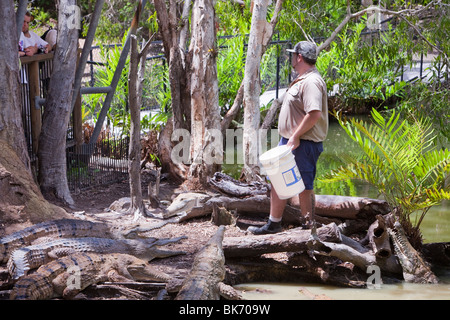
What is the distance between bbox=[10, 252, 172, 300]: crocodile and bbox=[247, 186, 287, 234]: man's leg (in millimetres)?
1413

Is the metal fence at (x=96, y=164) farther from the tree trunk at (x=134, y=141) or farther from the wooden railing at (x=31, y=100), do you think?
the tree trunk at (x=134, y=141)

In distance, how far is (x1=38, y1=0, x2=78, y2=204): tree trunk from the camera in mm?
6531

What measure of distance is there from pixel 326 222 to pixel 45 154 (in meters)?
3.17

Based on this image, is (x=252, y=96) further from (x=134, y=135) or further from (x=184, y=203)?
(x=134, y=135)

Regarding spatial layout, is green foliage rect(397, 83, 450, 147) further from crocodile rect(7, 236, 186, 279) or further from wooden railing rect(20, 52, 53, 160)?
wooden railing rect(20, 52, 53, 160)

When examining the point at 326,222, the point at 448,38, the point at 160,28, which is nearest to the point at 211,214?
the point at 326,222

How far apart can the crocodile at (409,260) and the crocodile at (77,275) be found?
6.77 feet

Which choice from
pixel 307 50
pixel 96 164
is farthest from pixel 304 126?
pixel 96 164

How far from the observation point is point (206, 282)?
12.4 feet

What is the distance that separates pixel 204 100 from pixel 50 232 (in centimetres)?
341

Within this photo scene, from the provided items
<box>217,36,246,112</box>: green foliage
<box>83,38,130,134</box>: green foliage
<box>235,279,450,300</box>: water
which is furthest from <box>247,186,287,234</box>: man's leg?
<box>217,36,246,112</box>: green foliage

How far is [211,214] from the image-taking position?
241 inches
